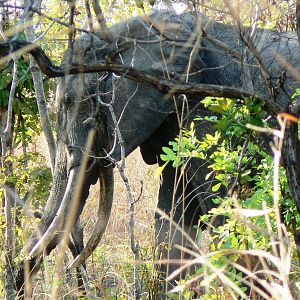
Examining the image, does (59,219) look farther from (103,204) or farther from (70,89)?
(70,89)

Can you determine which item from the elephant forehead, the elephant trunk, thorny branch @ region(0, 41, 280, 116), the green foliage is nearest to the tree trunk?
the elephant trunk

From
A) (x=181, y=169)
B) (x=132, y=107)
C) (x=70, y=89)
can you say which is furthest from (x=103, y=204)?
(x=181, y=169)

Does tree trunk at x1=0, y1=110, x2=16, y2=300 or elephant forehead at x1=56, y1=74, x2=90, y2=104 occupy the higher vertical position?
elephant forehead at x1=56, y1=74, x2=90, y2=104

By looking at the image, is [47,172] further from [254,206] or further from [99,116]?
[254,206]

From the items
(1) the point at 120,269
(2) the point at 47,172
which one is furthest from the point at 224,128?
(2) the point at 47,172

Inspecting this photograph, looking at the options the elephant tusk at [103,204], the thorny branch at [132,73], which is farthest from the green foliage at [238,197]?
the elephant tusk at [103,204]

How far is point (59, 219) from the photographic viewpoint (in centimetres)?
469

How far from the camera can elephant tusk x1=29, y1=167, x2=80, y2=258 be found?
4.52 metres

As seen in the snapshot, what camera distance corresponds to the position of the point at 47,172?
5465 millimetres

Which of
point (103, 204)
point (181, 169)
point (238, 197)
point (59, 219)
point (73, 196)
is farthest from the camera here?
point (103, 204)

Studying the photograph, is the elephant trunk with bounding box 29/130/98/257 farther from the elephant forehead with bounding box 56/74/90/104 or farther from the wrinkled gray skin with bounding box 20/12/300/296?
the elephant forehead with bounding box 56/74/90/104

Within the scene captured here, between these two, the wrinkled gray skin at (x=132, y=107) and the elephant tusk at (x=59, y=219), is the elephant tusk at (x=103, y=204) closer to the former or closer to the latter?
the wrinkled gray skin at (x=132, y=107)

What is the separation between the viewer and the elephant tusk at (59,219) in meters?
4.52

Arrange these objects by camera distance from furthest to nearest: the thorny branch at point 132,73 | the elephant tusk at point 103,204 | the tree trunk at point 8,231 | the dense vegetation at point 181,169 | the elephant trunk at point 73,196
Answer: the elephant tusk at point 103,204 < the elephant trunk at point 73,196 < the tree trunk at point 8,231 < the dense vegetation at point 181,169 < the thorny branch at point 132,73
